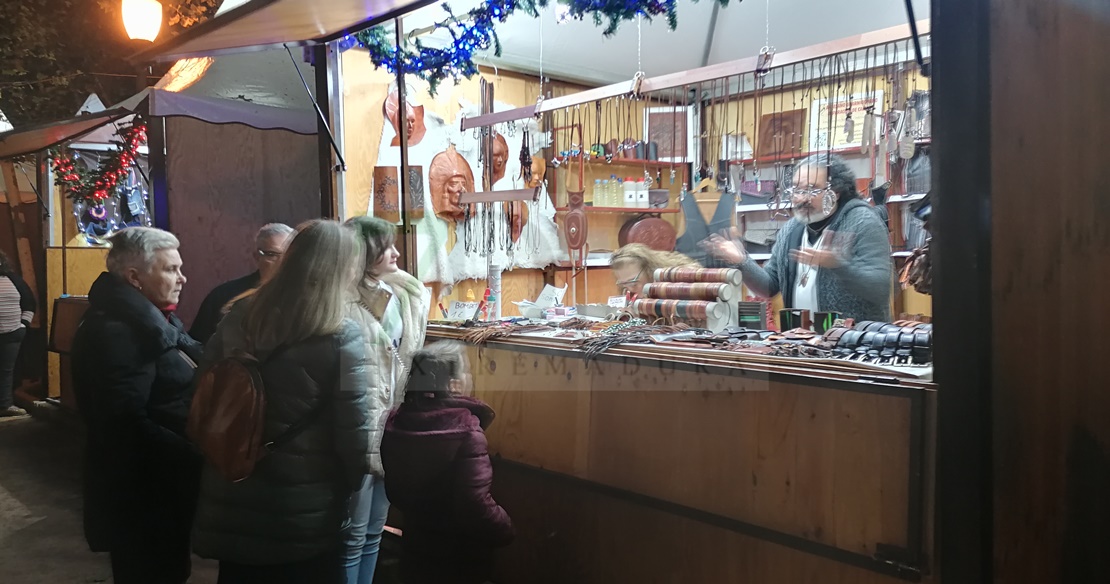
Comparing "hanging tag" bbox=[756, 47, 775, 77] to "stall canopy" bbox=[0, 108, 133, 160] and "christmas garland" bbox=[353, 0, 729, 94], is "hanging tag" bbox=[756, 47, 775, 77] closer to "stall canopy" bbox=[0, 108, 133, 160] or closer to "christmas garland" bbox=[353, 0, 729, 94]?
"christmas garland" bbox=[353, 0, 729, 94]

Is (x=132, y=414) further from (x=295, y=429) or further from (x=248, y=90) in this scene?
(x=248, y=90)

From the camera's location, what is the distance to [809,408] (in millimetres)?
1970

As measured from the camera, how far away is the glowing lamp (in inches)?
159

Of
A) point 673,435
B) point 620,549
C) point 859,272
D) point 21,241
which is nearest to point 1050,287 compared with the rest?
point 859,272

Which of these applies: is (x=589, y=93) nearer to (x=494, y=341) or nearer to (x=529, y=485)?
(x=494, y=341)

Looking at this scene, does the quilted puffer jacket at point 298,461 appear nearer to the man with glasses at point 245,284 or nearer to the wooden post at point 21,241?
the man with glasses at point 245,284

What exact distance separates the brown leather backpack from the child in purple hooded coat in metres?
0.29

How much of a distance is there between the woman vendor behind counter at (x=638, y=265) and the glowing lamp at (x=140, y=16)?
112 inches

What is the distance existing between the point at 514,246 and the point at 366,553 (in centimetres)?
271

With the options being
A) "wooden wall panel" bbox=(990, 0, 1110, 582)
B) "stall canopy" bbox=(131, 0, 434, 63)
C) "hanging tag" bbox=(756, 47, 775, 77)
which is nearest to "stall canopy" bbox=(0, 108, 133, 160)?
"stall canopy" bbox=(131, 0, 434, 63)

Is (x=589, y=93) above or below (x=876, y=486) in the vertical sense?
above

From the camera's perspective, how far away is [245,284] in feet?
10.0

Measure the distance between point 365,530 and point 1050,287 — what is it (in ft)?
6.39

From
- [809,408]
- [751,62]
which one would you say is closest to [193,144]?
[751,62]
